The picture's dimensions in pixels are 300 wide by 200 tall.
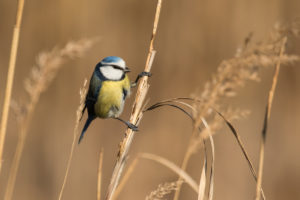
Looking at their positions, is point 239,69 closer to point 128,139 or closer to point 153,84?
point 128,139

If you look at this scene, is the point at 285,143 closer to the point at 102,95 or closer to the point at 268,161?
the point at 268,161

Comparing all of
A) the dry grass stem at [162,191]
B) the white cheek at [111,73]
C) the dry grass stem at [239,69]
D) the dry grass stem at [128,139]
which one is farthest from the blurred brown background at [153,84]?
the dry grass stem at [239,69]

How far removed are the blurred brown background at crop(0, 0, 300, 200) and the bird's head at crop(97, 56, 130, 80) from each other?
1143mm

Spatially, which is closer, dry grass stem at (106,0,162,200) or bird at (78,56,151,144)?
dry grass stem at (106,0,162,200)

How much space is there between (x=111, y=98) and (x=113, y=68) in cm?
21

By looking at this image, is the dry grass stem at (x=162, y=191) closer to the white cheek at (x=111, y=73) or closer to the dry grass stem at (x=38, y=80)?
the dry grass stem at (x=38, y=80)

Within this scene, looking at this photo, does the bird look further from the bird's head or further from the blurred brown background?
the blurred brown background

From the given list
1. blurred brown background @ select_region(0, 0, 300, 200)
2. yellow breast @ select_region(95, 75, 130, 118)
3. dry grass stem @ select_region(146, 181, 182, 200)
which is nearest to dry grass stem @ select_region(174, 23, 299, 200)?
dry grass stem @ select_region(146, 181, 182, 200)

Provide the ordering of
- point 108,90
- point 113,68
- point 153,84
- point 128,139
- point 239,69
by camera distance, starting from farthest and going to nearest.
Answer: point 153,84, point 108,90, point 113,68, point 128,139, point 239,69

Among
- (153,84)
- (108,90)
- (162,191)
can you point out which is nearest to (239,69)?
(162,191)

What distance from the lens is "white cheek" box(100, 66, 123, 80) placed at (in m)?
2.29

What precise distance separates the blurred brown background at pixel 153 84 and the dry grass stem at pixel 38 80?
2164mm

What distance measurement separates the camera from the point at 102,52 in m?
3.88

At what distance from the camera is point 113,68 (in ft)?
7.45
